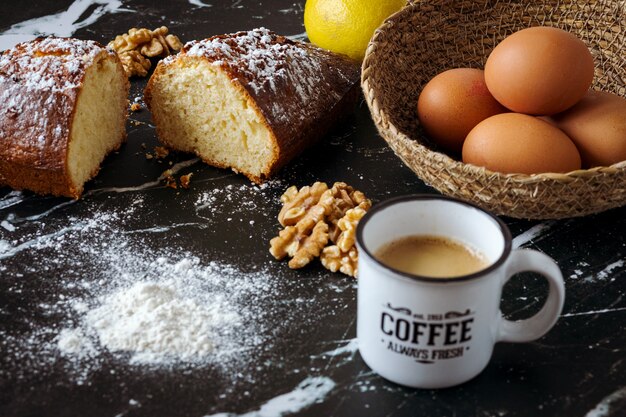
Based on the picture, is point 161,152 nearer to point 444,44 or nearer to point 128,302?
point 128,302

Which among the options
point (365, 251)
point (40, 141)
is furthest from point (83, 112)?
point (365, 251)

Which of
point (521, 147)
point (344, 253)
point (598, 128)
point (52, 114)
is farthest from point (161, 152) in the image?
point (598, 128)

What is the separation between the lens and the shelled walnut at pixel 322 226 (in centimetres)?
137

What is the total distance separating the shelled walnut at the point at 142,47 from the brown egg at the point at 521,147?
1.01m

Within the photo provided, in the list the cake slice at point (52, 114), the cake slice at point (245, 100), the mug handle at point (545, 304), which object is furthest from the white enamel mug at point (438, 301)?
the cake slice at point (52, 114)

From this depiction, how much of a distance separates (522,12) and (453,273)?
896mm

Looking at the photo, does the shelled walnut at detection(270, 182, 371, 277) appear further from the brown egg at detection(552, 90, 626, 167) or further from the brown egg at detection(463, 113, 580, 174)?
the brown egg at detection(552, 90, 626, 167)

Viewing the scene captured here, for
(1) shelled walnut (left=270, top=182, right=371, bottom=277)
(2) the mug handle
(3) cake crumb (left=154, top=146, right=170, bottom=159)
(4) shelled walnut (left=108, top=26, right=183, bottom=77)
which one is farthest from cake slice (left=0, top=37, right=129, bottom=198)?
(2) the mug handle

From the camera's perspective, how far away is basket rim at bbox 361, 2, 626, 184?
1.24 meters

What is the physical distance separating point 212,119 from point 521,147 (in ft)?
2.23

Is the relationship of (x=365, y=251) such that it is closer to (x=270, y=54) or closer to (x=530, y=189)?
(x=530, y=189)

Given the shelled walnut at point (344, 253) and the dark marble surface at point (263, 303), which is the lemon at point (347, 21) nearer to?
the dark marble surface at point (263, 303)

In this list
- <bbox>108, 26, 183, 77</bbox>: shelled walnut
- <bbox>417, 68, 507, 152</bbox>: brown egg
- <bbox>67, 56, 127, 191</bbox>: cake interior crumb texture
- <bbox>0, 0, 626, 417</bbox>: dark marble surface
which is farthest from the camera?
<bbox>108, 26, 183, 77</bbox>: shelled walnut

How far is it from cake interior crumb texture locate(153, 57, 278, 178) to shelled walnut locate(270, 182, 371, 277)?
0.55 ft
